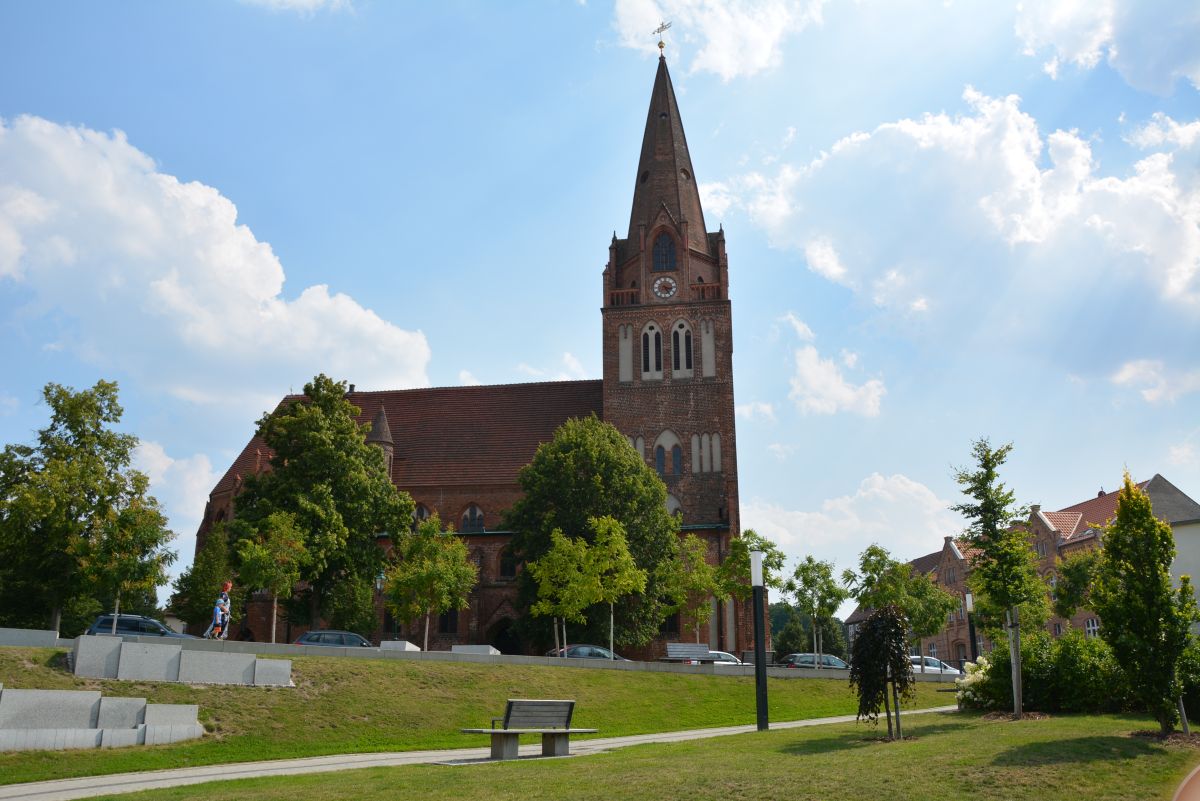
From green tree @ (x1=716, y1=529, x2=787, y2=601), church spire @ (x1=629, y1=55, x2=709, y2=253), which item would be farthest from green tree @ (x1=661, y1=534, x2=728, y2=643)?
church spire @ (x1=629, y1=55, x2=709, y2=253)

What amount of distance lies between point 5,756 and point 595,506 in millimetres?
29163

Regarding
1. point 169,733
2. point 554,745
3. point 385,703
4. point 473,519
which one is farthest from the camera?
point 473,519

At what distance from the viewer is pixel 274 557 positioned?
35688 millimetres

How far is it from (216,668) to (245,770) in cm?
651

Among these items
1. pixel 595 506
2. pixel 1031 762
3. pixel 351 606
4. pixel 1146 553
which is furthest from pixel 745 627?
pixel 1031 762

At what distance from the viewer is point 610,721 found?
84.7 ft

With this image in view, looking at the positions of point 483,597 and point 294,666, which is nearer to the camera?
Result: point 294,666

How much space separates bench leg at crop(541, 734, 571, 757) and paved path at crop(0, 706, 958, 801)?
14.0 inches

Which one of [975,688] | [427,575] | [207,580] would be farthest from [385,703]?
[207,580]

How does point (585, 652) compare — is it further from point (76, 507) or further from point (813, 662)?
point (76, 507)

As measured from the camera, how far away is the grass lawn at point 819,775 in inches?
466

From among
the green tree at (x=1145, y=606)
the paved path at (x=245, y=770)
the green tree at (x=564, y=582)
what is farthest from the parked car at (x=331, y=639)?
the green tree at (x=1145, y=606)

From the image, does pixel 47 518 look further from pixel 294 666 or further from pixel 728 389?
pixel 728 389

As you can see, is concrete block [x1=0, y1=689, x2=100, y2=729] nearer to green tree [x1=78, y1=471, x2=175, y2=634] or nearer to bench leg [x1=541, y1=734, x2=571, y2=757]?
bench leg [x1=541, y1=734, x2=571, y2=757]
